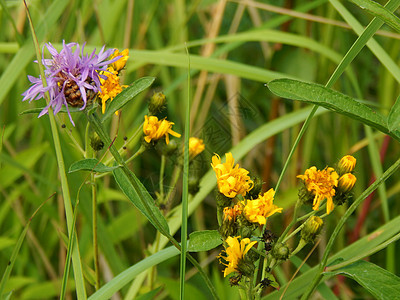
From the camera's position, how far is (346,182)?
2.80ft

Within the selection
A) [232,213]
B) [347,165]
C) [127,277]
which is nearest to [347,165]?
[347,165]

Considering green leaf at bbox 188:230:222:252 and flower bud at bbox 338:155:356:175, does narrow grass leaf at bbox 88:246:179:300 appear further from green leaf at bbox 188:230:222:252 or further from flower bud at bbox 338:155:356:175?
flower bud at bbox 338:155:356:175

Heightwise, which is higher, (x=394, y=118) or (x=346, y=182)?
(x=394, y=118)

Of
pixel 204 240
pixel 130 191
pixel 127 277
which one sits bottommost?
pixel 127 277

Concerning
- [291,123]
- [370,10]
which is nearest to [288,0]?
[291,123]

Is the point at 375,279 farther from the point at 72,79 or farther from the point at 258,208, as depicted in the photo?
the point at 72,79

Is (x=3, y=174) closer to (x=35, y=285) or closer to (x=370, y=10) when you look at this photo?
(x=35, y=285)

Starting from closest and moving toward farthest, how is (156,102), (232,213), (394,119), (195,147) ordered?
(394,119)
(232,213)
(156,102)
(195,147)

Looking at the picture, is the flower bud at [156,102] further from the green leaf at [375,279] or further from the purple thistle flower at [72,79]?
the green leaf at [375,279]

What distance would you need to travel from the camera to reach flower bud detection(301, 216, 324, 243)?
0.86 m

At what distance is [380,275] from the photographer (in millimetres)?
771

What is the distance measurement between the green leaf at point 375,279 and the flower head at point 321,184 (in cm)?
9

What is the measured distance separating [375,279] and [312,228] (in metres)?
0.13

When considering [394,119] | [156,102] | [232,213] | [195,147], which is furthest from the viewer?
[195,147]
